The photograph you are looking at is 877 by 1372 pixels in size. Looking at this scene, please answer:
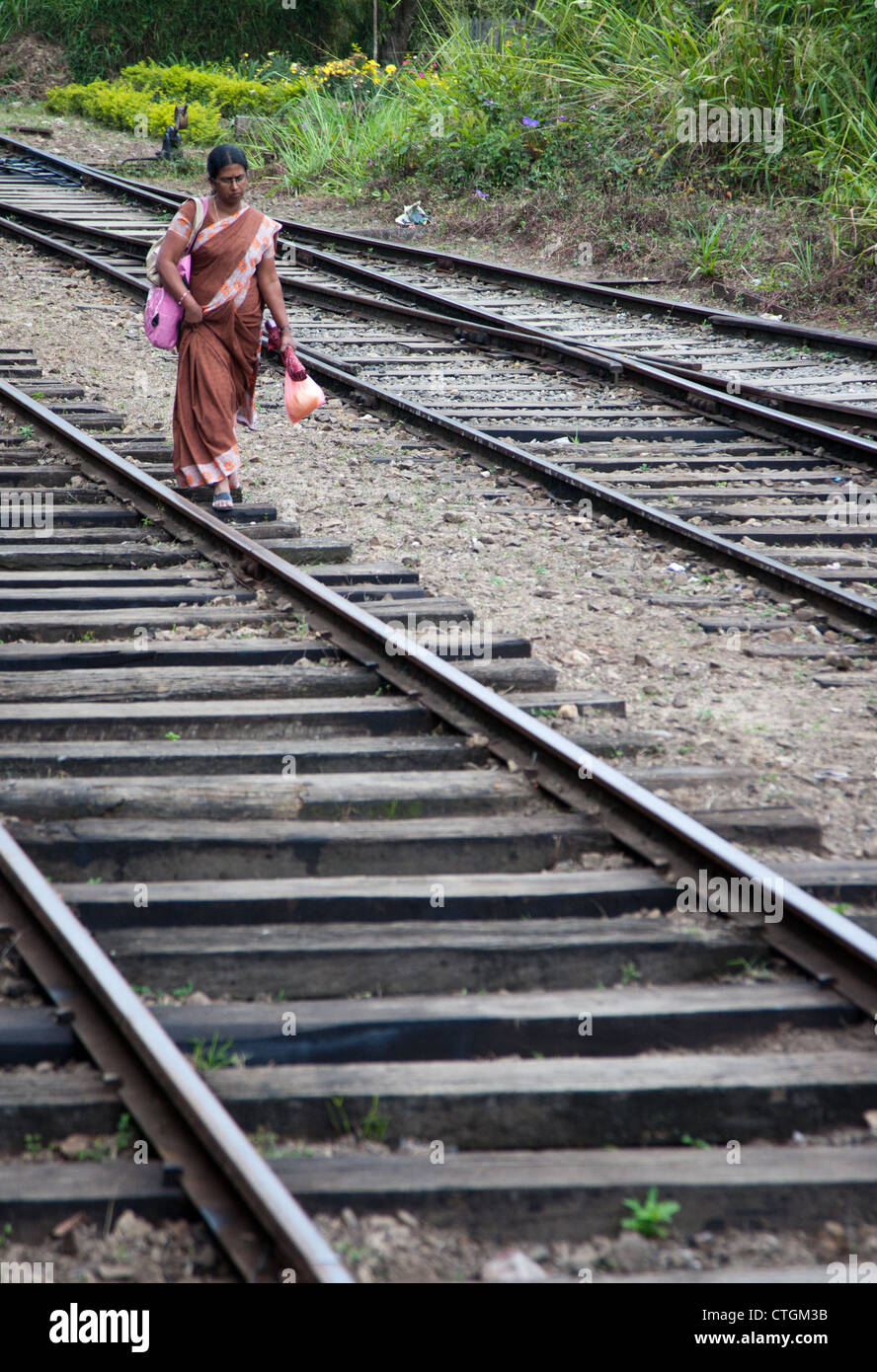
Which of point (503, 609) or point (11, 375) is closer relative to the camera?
point (503, 609)

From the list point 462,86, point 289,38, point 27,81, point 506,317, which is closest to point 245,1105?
point 506,317

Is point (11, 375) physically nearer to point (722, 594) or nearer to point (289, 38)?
point (722, 594)

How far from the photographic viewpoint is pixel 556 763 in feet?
14.6

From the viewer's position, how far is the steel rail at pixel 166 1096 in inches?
98.0

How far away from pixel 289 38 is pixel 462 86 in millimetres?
14919

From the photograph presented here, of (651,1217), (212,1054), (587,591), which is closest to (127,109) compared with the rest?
(587,591)

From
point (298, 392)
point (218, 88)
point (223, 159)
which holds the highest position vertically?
point (218, 88)

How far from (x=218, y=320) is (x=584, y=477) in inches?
97.4

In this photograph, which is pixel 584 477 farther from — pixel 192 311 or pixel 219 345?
pixel 192 311

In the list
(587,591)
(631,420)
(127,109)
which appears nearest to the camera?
(587,591)

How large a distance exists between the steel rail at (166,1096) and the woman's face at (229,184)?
156 inches

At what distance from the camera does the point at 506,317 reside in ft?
41.7

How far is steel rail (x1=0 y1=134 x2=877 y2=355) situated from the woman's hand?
668cm

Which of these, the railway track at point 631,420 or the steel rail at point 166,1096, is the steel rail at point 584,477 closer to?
the railway track at point 631,420
